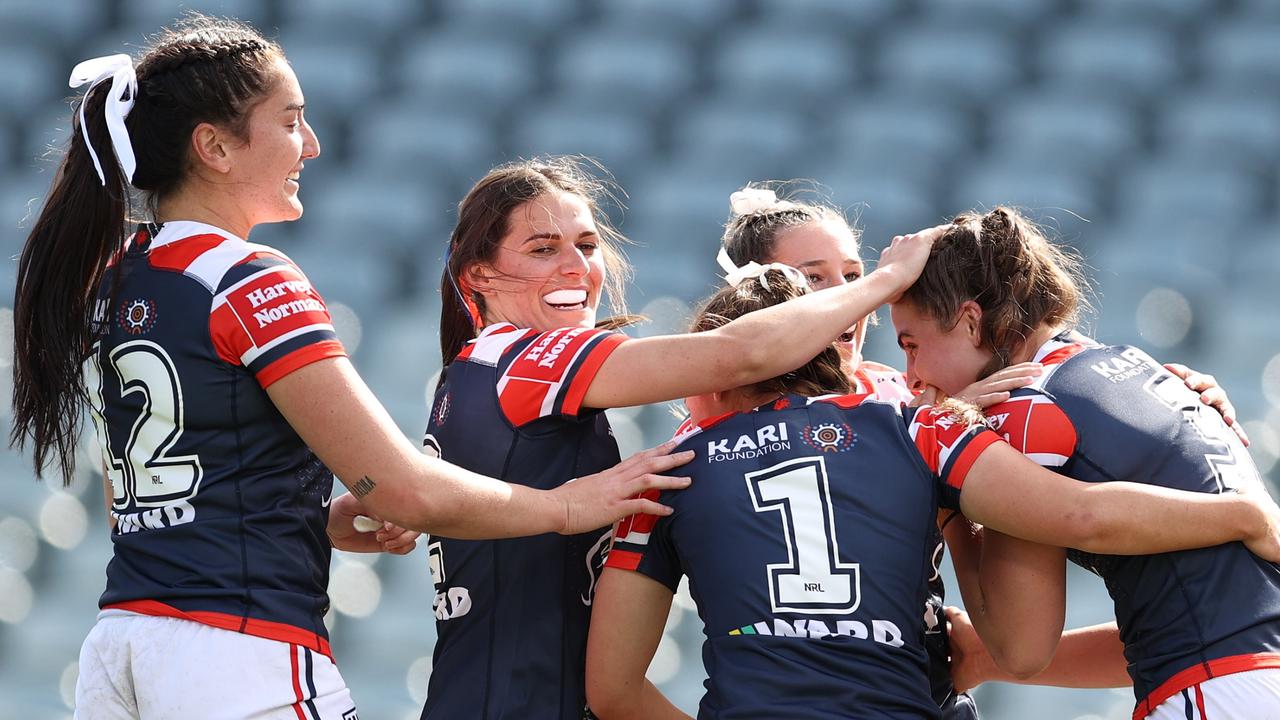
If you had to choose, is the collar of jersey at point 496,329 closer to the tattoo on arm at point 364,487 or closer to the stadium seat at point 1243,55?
the tattoo on arm at point 364,487

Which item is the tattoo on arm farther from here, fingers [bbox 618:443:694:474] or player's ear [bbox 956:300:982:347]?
player's ear [bbox 956:300:982:347]

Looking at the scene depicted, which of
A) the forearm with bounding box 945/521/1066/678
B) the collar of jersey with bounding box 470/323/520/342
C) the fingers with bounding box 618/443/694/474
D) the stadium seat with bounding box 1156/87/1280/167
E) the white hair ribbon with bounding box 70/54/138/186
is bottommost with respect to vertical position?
the forearm with bounding box 945/521/1066/678

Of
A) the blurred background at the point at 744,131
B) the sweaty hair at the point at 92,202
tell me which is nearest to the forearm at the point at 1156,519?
the sweaty hair at the point at 92,202

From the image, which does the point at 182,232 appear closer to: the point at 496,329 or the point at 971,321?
the point at 496,329

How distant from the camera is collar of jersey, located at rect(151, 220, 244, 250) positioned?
1.78m

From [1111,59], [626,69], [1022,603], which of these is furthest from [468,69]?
[1022,603]

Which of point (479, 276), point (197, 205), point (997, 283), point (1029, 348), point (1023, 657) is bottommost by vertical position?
point (1023, 657)

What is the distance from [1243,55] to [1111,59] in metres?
0.60

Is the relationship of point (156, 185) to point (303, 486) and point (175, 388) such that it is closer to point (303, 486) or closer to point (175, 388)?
point (175, 388)

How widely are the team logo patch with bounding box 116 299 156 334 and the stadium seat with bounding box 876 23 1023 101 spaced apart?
4938mm

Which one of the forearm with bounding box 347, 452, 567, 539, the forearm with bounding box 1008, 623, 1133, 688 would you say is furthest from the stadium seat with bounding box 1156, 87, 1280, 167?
the forearm with bounding box 347, 452, 567, 539

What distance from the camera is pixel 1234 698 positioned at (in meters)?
1.77

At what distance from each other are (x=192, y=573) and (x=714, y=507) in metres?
A: 0.68

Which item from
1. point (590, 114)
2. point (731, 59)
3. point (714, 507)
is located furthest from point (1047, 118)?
point (714, 507)
